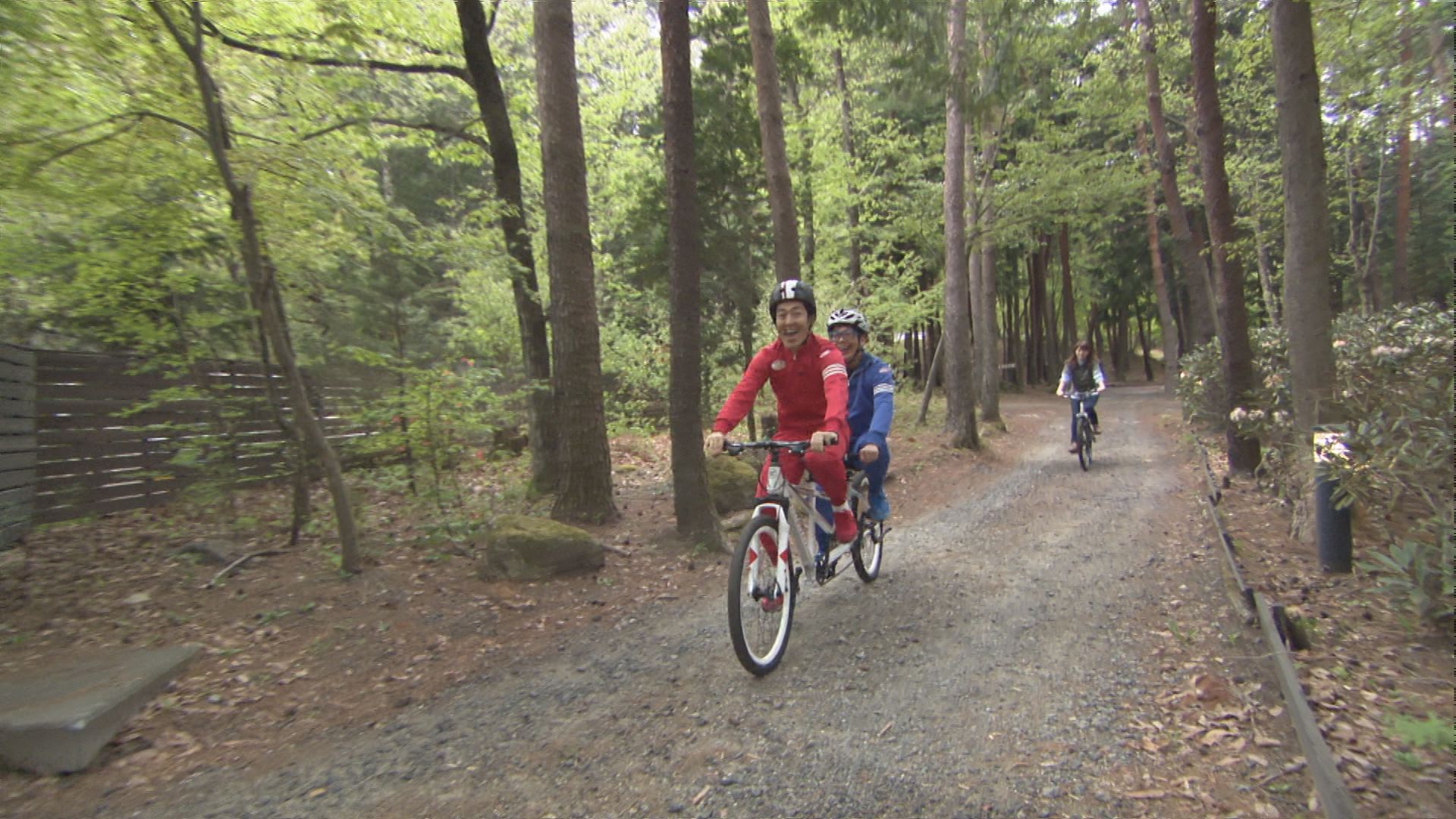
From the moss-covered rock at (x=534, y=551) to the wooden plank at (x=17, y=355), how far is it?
456 centimetres

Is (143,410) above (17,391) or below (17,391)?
below

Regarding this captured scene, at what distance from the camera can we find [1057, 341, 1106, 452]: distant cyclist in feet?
39.7

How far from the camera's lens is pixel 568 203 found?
7578 mm

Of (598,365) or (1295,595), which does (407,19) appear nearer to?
(598,365)

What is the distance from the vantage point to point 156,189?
5773 mm

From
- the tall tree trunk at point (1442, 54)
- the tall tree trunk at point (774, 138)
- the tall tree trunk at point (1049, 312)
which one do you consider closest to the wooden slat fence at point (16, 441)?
the tall tree trunk at point (774, 138)

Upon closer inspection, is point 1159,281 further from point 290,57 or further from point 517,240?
point 290,57

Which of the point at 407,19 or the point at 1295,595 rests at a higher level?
the point at 407,19

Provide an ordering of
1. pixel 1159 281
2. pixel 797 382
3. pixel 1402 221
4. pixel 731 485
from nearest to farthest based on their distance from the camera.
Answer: pixel 797 382 < pixel 731 485 < pixel 1402 221 < pixel 1159 281

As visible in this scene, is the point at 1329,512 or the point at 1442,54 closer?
the point at 1329,512

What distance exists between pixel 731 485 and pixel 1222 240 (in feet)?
24.0

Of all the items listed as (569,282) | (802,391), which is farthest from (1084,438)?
(569,282)

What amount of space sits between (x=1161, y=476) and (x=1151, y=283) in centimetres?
2739

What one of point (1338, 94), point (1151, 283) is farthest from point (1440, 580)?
point (1151, 283)
